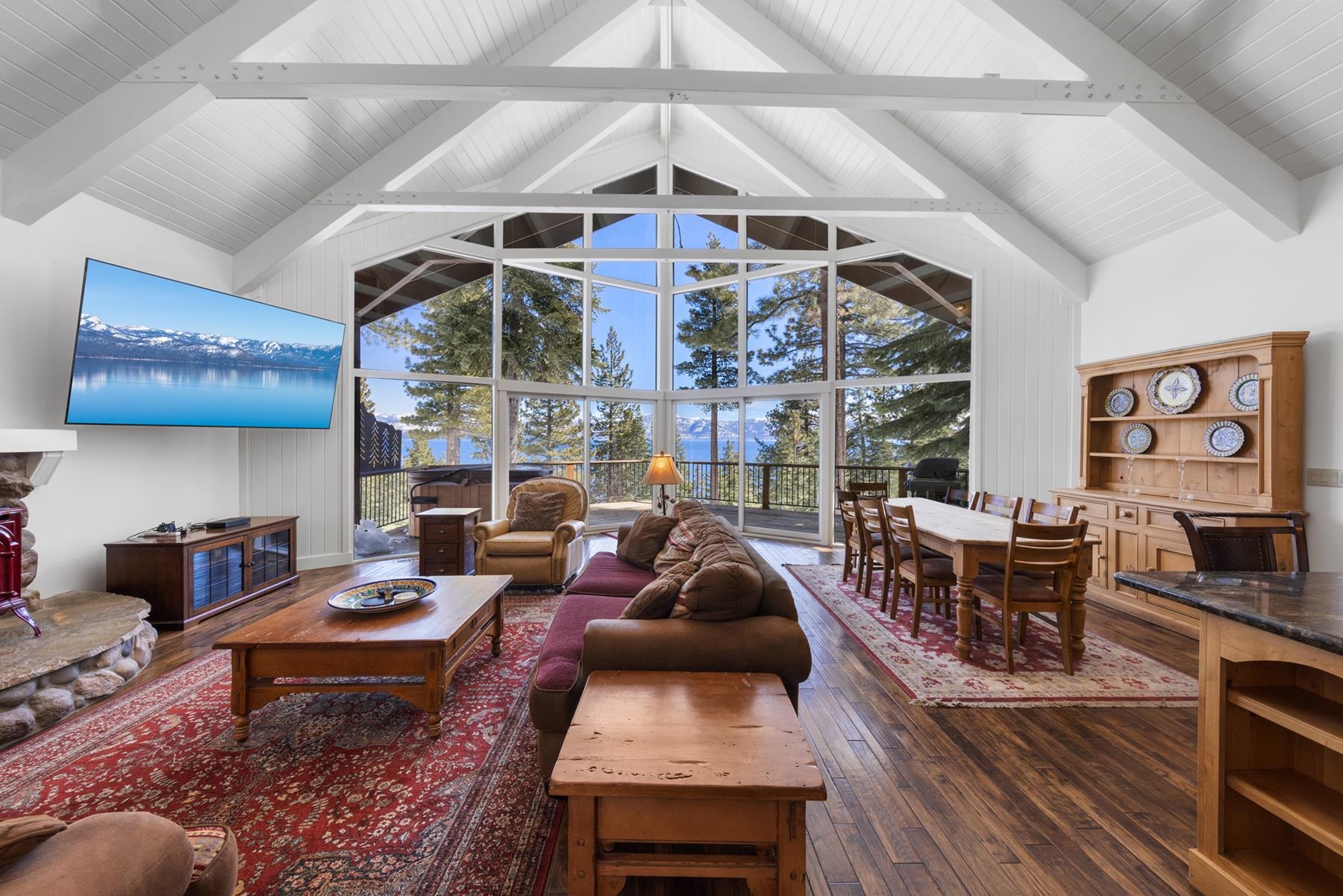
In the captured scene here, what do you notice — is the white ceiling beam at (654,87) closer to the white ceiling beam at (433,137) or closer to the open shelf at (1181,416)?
the white ceiling beam at (433,137)

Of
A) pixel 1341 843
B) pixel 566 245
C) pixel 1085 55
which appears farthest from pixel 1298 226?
pixel 566 245

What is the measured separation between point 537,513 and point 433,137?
131 inches

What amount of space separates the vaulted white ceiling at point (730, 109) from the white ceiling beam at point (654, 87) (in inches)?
14.2

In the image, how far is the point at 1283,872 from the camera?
4.77ft

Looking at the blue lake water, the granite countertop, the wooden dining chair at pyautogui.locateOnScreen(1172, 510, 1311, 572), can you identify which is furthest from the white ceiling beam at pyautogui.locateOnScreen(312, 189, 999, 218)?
the granite countertop

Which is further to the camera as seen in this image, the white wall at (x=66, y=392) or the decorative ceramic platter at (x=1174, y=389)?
the decorative ceramic platter at (x=1174, y=389)

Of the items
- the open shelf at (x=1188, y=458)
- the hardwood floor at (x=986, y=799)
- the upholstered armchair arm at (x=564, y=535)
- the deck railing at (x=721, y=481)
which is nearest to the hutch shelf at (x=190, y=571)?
the hardwood floor at (x=986, y=799)

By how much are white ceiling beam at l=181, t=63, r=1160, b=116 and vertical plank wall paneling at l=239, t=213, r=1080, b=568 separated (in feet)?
7.39

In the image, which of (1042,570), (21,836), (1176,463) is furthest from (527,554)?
(1176,463)

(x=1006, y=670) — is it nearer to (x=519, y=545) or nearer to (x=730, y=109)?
(x=519, y=545)

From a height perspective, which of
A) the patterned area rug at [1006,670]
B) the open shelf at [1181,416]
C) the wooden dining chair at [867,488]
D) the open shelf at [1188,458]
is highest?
the open shelf at [1181,416]

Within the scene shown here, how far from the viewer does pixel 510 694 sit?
2.72m

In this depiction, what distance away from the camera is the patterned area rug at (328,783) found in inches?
64.3

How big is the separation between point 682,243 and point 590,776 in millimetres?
6915
